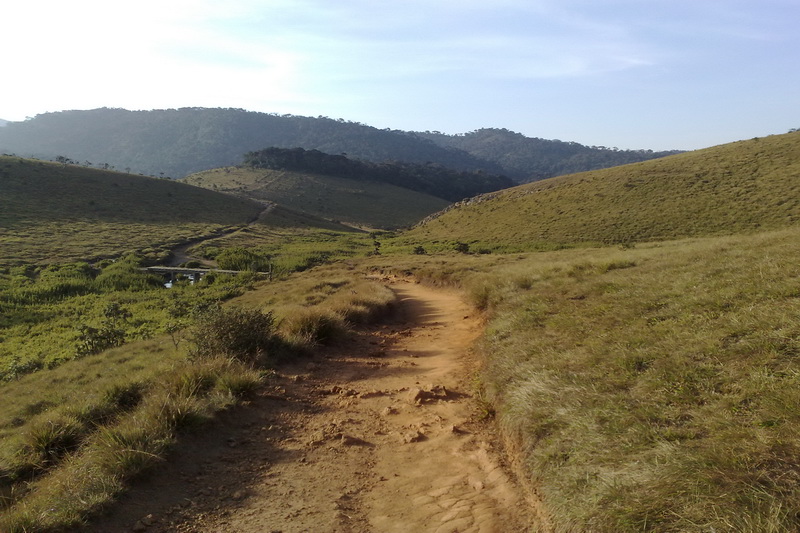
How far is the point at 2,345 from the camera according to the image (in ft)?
56.5

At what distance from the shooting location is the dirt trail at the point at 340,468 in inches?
159

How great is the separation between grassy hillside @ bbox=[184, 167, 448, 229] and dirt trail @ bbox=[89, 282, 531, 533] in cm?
7954

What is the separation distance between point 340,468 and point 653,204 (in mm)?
45396

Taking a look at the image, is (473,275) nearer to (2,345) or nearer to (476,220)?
(2,345)

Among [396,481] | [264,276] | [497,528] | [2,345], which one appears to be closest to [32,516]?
[396,481]

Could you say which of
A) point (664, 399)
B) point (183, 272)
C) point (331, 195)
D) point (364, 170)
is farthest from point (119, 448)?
point (364, 170)

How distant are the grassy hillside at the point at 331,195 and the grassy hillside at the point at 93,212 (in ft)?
66.1

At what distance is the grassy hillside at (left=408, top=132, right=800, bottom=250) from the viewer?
36.4 metres

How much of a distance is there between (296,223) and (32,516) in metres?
66.8

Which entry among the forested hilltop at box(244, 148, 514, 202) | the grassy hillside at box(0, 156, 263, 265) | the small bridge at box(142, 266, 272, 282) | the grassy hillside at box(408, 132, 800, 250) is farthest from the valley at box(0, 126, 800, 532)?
the forested hilltop at box(244, 148, 514, 202)

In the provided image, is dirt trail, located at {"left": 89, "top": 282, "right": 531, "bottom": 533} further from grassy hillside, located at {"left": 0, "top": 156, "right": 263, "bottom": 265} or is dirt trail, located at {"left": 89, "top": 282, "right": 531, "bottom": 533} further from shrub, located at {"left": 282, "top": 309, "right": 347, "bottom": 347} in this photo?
grassy hillside, located at {"left": 0, "top": 156, "right": 263, "bottom": 265}

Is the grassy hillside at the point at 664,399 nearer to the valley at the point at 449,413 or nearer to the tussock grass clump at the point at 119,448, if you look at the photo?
the valley at the point at 449,413

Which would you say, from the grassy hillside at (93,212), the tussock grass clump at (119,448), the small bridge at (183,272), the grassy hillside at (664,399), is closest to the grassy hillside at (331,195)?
the grassy hillside at (93,212)

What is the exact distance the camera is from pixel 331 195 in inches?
4208
